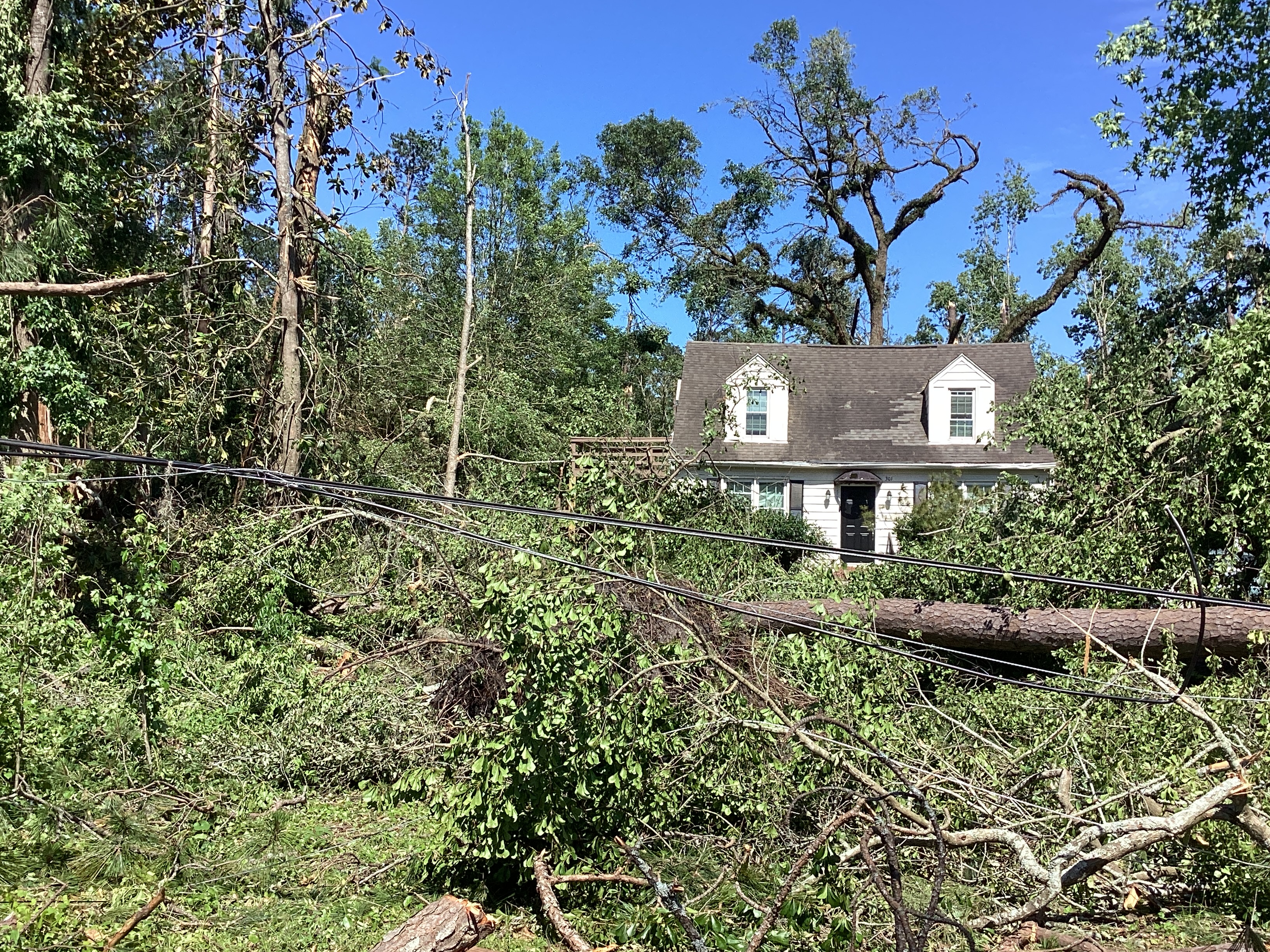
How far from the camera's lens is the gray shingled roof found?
67.0ft

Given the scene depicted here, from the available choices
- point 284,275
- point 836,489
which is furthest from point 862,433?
point 284,275

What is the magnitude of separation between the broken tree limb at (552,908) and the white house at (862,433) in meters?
14.6

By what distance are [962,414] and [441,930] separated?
18.6m

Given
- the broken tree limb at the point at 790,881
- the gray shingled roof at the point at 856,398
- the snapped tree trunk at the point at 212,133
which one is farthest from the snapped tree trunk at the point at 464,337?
the broken tree limb at the point at 790,881

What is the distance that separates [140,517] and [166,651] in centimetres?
158

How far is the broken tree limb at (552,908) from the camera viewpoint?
4.68 m

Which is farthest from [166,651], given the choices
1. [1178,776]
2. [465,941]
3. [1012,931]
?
[1178,776]

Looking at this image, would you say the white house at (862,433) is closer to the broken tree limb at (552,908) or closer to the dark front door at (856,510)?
the dark front door at (856,510)

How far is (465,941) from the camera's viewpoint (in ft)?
14.5

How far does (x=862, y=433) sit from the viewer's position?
68.9 ft

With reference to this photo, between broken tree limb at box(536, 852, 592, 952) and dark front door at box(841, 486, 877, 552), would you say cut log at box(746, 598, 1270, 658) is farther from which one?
dark front door at box(841, 486, 877, 552)

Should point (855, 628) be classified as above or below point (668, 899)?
above

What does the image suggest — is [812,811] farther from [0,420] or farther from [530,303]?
[530,303]

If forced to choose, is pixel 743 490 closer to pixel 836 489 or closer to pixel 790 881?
pixel 836 489
